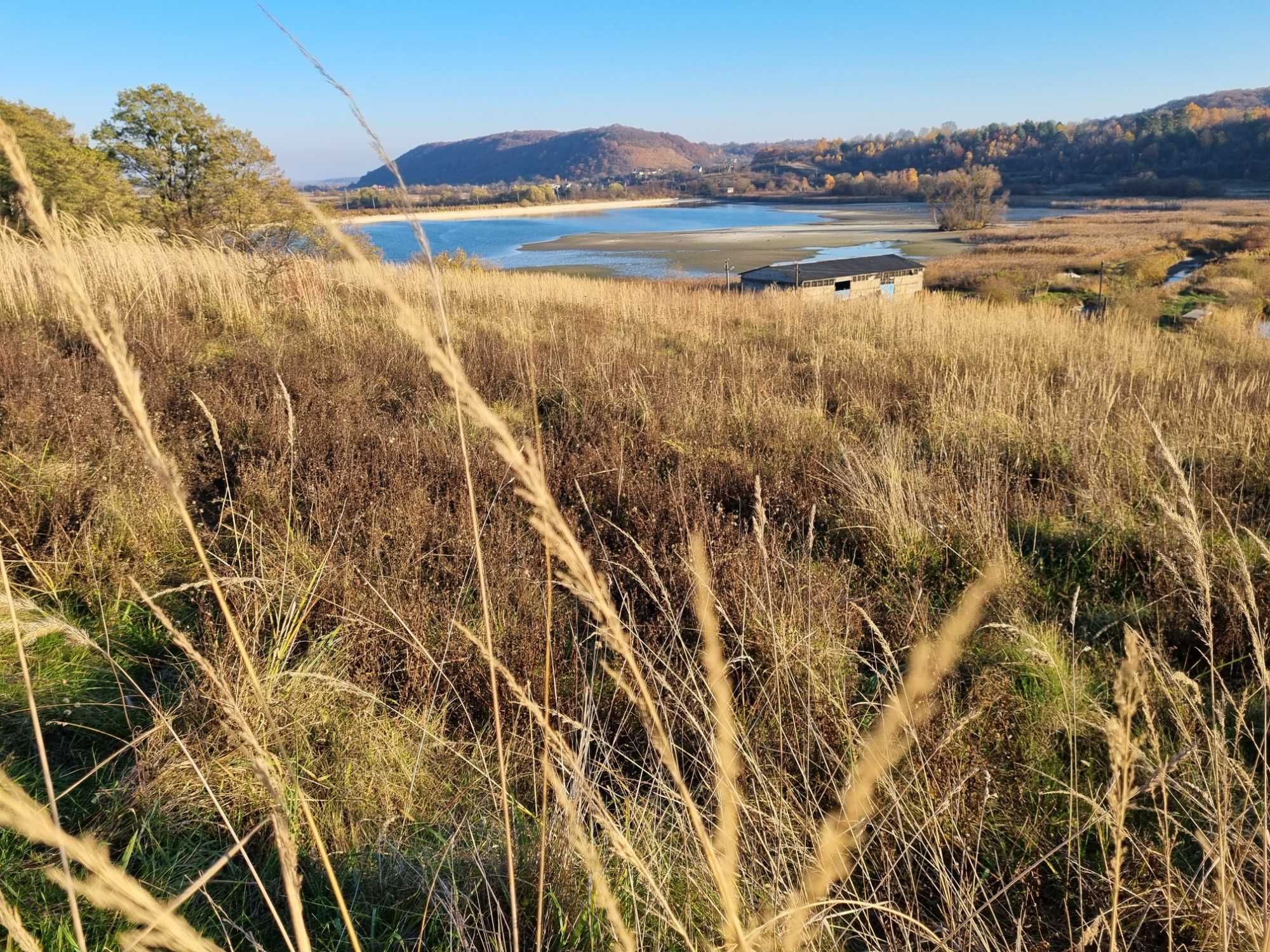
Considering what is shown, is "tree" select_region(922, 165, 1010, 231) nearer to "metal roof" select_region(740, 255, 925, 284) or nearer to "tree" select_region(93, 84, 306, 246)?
"metal roof" select_region(740, 255, 925, 284)

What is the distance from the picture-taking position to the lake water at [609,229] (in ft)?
134

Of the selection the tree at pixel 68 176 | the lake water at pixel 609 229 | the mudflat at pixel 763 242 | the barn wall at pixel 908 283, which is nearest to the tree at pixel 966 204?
the mudflat at pixel 763 242

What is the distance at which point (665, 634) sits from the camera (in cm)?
263

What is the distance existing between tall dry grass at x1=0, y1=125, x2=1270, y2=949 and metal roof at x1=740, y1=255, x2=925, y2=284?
15207 millimetres

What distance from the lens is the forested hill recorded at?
80312mm

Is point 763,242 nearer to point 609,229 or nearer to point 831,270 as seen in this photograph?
point 609,229

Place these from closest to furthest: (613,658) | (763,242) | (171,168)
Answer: (613,658), (171,168), (763,242)

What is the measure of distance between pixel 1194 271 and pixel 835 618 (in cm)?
3449

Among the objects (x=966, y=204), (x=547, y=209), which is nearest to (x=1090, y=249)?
(x=966, y=204)

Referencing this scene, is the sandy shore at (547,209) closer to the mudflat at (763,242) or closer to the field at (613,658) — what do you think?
the mudflat at (763,242)

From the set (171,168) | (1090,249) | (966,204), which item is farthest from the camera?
(966,204)

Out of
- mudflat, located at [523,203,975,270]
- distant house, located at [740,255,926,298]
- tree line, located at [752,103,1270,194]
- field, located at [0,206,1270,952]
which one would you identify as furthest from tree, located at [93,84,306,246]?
tree line, located at [752,103,1270,194]

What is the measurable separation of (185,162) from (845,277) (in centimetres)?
1903

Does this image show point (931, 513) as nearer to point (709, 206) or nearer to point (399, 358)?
point (399, 358)
